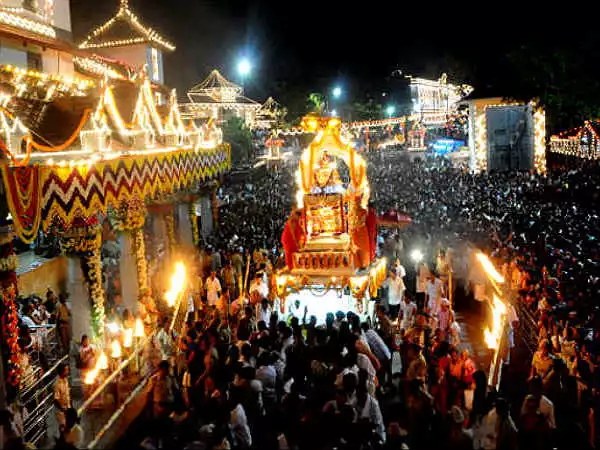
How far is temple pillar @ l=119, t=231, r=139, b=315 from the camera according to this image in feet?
44.9

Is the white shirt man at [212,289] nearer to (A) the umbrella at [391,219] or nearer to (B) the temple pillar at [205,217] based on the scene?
(A) the umbrella at [391,219]

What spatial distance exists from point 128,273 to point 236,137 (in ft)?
82.2

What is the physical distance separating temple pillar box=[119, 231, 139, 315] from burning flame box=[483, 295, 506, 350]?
7.99 m

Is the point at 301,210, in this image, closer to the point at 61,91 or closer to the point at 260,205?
the point at 61,91

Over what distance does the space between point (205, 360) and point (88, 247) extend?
441 centimetres

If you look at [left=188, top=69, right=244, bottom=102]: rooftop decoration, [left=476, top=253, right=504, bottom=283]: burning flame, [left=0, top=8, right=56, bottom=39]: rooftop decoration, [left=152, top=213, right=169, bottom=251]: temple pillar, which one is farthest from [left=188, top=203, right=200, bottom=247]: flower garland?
[left=188, top=69, right=244, bottom=102]: rooftop decoration

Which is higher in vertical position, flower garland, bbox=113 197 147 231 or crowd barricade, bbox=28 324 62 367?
flower garland, bbox=113 197 147 231

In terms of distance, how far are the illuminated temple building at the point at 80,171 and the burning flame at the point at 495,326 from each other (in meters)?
7.26

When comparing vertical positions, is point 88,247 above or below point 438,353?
above

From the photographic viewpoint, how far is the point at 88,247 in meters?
11.3

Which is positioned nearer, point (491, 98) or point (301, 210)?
point (301, 210)

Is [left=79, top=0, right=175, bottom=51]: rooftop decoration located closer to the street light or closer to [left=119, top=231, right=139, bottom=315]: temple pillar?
[left=119, top=231, right=139, bottom=315]: temple pillar

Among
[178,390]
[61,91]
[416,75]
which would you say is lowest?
[178,390]

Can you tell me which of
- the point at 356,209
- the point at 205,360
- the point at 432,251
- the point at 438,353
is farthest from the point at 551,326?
the point at 432,251
